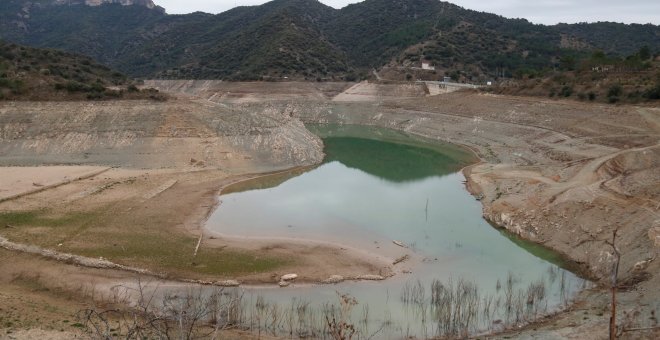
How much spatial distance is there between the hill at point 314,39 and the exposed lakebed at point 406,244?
53160 mm

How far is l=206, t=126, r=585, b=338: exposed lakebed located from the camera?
1638cm

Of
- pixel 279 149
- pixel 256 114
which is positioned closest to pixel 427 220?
pixel 279 149

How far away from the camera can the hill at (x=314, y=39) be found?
96.1 metres

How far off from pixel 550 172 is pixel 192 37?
11992 cm

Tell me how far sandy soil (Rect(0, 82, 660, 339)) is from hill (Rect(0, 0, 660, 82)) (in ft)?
122

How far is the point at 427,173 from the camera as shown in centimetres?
4044


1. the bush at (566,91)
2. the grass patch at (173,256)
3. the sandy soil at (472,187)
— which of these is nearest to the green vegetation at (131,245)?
the grass patch at (173,256)

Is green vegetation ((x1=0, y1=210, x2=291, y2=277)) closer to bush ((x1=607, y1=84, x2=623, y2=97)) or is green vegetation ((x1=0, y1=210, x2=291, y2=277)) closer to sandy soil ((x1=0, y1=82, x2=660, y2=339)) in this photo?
sandy soil ((x1=0, y1=82, x2=660, y2=339))

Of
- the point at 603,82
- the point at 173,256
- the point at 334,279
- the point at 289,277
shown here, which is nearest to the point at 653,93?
the point at 603,82

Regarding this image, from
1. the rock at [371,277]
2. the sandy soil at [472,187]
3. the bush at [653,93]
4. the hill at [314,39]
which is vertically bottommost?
the rock at [371,277]

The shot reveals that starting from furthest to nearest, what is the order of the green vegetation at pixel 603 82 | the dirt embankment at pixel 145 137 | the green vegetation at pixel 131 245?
1. the green vegetation at pixel 603 82
2. the dirt embankment at pixel 145 137
3. the green vegetation at pixel 131 245

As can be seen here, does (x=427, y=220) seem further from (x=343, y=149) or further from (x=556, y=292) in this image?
(x=343, y=149)

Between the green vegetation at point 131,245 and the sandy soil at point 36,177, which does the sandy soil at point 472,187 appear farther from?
the sandy soil at point 36,177

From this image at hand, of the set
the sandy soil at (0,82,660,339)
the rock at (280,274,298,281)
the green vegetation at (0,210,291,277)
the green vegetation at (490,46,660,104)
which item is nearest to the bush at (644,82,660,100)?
the green vegetation at (490,46,660,104)
